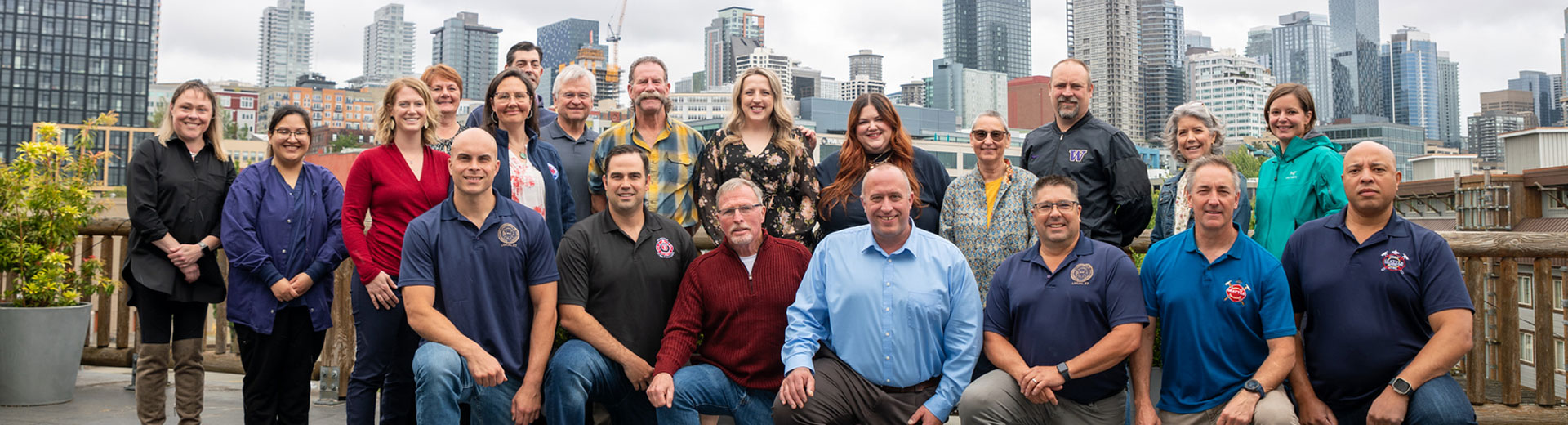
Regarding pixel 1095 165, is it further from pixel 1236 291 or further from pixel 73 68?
pixel 73 68

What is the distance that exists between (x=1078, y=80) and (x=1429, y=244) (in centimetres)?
169

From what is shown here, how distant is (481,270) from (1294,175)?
3246 millimetres

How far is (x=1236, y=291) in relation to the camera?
365 centimetres

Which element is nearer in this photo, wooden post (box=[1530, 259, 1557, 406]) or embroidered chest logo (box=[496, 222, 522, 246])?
embroidered chest logo (box=[496, 222, 522, 246])

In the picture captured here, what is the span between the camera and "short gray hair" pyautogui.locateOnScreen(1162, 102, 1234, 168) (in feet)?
16.3

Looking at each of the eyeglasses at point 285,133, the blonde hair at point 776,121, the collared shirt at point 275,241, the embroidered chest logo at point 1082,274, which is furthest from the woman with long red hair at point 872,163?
the eyeglasses at point 285,133

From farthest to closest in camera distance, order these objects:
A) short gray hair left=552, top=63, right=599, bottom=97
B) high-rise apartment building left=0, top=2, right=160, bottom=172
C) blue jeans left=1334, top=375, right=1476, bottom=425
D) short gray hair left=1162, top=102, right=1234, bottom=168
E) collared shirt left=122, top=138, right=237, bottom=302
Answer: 1. high-rise apartment building left=0, top=2, right=160, bottom=172
2. short gray hair left=552, top=63, right=599, bottom=97
3. short gray hair left=1162, top=102, right=1234, bottom=168
4. collared shirt left=122, top=138, right=237, bottom=302
5. blue jeans left=1334, top=375, right=1476, bottom=425

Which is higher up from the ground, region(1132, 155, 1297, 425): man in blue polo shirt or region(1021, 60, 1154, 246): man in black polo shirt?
region(1021, 60, 1154, 246): man in black polo shirt

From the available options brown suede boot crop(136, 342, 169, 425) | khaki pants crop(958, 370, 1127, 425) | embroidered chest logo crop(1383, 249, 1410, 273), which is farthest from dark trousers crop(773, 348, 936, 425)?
brown suede boot crop(136, 342, 169, 425)

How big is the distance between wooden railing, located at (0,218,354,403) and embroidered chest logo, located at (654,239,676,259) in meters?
1.72

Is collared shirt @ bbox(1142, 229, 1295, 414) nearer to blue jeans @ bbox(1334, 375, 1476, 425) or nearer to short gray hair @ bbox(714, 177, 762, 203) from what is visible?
blue jeans @ bbox(1334, 375, 1476, 425)

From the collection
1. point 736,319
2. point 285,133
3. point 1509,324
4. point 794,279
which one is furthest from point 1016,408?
point 285,133

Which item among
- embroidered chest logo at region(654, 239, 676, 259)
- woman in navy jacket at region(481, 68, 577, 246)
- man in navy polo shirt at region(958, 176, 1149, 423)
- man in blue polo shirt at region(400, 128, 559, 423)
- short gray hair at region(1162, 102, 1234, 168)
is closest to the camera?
man in navy polo shirt at region(958, 176, 1149, 423)

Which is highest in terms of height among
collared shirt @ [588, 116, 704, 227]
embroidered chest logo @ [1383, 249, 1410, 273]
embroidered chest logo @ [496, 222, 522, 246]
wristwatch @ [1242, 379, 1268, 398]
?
collared shirt @ [588, 116, 704, 227]
